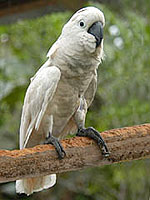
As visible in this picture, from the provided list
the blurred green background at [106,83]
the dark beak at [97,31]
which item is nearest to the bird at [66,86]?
the dark beak at [97,31]

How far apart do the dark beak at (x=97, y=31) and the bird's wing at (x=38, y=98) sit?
0.52ft

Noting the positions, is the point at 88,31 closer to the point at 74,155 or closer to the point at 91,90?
the point at 91,90

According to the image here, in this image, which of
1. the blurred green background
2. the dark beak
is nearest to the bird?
the dark beak

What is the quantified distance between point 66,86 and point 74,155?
276 mm

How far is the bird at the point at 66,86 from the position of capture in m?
1.12

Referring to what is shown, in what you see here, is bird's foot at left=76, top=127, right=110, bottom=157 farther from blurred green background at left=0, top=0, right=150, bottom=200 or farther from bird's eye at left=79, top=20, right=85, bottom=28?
blurred green background at left=0, top=0, right=150, bottom=200

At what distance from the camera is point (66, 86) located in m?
1.21

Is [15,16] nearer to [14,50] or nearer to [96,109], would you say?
[14,50]

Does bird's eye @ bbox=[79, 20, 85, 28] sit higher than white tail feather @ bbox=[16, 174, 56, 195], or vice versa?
bird's eye @ bbox=[79, 20, 85, 28]

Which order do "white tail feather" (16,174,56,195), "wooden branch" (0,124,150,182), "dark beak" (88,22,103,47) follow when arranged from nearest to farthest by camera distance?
1. "wooden branch" (0,124,150,182)
2. "dark beak" (88,22,103,47)
3. "white tail feather" (16,174,56,195)

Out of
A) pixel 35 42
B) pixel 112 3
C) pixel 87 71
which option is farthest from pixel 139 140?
pixel 35 42

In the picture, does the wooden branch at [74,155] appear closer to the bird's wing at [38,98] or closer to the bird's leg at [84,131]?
the bird's leg at [84,131]

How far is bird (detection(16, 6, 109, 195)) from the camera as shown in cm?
112

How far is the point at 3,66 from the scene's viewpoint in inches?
84.9
